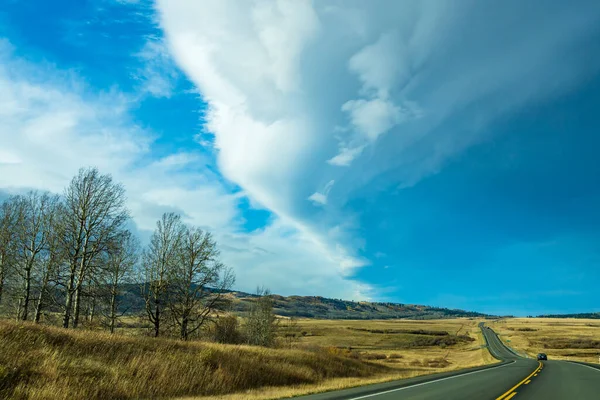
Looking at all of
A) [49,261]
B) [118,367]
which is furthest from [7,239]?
[118,367]

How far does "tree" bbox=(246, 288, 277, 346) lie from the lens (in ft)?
186

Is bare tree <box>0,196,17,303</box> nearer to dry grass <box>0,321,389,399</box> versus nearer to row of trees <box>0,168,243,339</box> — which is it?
row of trees <box>0,168,243,339</box>

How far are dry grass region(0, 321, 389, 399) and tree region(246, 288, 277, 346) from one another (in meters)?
30.8

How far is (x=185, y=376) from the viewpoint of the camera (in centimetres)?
1872

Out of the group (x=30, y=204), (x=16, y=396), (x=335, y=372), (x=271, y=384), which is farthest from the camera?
(x=30, y=204)

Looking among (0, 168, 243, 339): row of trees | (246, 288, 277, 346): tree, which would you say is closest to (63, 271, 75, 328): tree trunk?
(0, 168, 243, 339): row of trees

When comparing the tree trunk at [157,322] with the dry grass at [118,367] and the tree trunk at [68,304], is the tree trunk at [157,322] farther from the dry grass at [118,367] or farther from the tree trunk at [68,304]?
the dry grass at [118,367]

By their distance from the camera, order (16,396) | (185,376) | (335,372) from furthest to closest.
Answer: (335,372)
(185,376)
(16,396)

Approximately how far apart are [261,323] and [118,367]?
44077mm

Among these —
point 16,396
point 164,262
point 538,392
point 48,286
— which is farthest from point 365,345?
point 16,396

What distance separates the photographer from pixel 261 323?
195 feet

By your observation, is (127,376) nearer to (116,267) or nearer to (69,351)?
(69,351)

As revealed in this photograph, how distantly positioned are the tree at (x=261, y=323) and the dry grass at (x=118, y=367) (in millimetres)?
30799

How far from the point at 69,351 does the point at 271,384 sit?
12.0 metres
